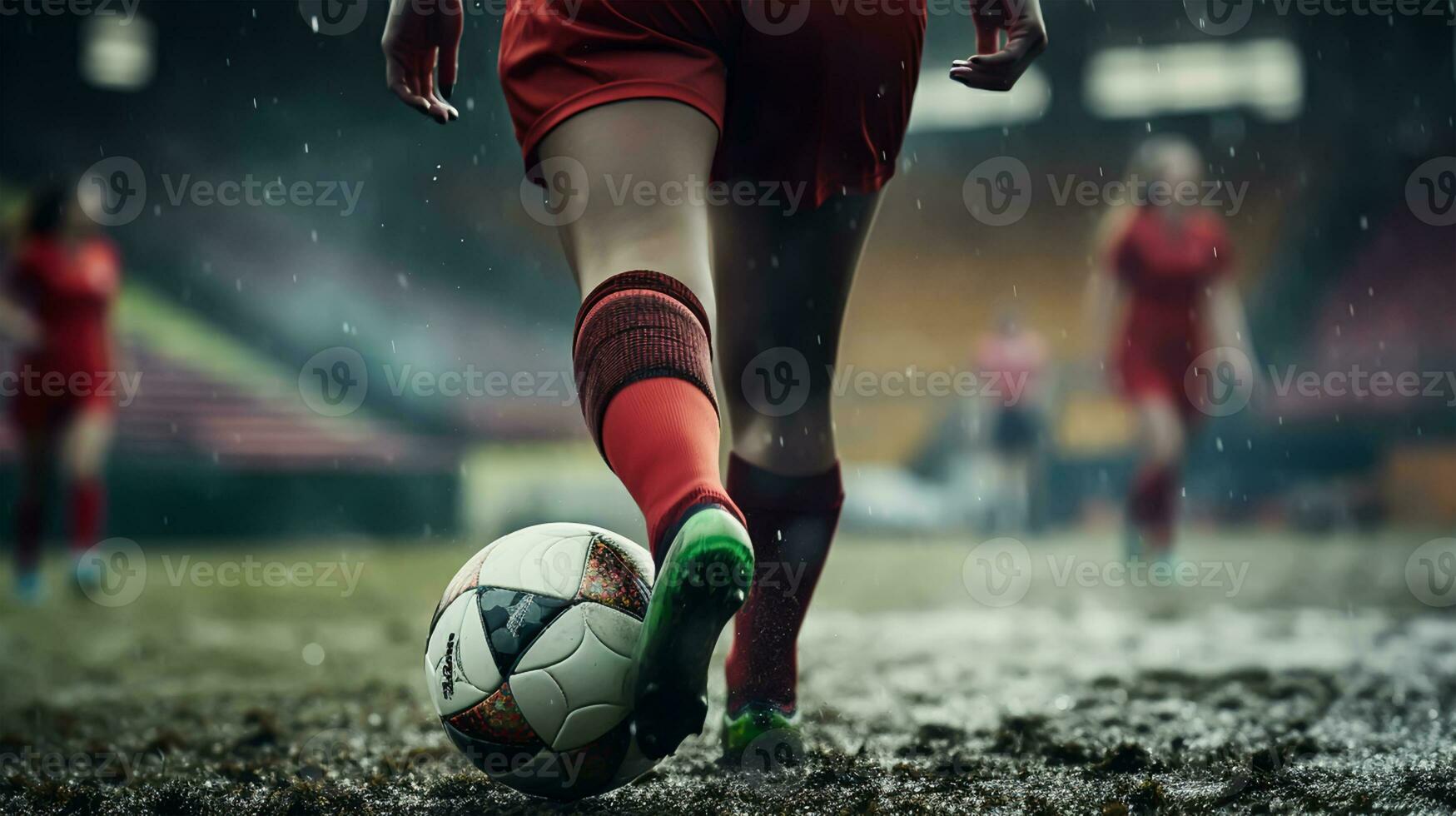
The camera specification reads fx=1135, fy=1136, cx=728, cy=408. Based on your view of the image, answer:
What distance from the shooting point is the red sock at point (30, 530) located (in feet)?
15.7

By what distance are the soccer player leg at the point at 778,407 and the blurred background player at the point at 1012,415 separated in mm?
7474

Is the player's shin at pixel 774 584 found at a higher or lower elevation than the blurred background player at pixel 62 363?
lower

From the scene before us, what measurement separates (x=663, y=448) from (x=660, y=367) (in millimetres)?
81

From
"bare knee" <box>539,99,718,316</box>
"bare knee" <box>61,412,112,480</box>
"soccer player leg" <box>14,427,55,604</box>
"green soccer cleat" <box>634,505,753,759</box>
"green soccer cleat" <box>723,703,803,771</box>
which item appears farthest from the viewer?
"bare knee" <box>61,412,112,480</box>

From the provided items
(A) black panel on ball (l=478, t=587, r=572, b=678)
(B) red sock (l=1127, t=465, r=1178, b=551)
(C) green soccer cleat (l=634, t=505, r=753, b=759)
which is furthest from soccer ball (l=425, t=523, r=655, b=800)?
(B) red sock (l=1127, t=465, r=1178, b=551)

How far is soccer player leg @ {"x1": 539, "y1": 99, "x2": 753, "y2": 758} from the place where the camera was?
3.13 ft

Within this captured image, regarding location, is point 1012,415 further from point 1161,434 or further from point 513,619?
point 513,619

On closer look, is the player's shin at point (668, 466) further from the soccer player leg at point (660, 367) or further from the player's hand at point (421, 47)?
the player's hand at point (421, 47)

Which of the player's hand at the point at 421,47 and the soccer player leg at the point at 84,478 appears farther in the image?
the soccer player leg at the point at 84,478

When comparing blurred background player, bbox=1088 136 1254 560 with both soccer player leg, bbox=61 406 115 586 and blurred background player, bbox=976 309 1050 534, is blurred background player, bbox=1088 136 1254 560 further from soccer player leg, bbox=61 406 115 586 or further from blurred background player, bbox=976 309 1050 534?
soccer player leg, bbox=61 406 115 586

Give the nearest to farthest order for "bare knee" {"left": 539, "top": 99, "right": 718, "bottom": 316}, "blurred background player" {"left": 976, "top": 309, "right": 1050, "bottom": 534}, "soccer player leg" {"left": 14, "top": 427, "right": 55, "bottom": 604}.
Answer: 1. "bare knee" {"left": 539, "top": 99, "right": 718, "bottom": 316}
2. "soccer player leg" {"left": 14, "top": 427, "right": 55, "bottom": 604}
3. "blurred background player" {"left": 976, "top": 309, "right": 1050, "bottom": 534}

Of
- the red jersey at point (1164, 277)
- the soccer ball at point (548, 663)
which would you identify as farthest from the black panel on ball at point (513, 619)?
the red jersey at point (1164, 277)

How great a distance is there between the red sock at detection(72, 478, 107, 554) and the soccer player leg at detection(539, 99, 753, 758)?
4551 millimetres

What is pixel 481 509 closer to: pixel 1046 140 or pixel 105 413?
pixel 105 413
